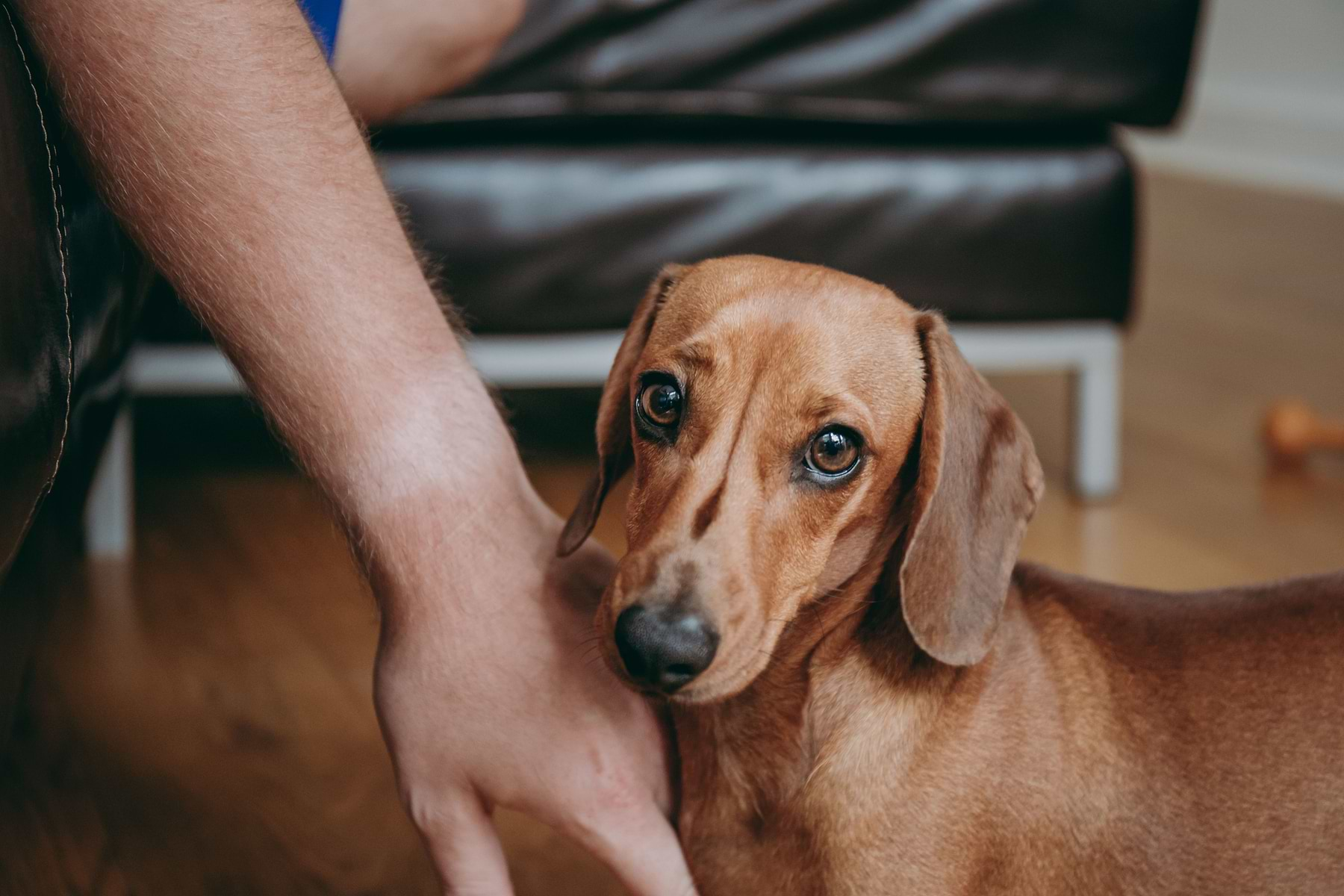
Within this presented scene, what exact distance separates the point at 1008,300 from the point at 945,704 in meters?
1.30

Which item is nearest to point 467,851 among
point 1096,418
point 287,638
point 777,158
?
point 287,638

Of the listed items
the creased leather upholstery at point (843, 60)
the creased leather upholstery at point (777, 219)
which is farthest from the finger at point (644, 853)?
the creased leather upholstery at point (843, 60)

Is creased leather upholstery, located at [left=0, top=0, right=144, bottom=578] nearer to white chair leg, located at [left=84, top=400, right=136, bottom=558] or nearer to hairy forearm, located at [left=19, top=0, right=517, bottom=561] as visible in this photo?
hairy forearm, located at [left=19, top=0, right=517, bottom=561]

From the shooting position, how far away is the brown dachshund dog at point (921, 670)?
1.00 meters

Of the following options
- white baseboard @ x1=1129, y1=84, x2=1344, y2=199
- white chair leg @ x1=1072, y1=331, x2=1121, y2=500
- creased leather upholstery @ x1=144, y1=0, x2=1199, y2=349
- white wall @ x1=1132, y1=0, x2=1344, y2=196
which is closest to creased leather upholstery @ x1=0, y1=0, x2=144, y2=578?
creased leather upholstery @ x1=144, y1=0, x2=1199, y2=349

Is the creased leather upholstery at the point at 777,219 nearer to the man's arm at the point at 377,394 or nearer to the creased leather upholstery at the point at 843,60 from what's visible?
the creased leather upholstery at the point at 843,60

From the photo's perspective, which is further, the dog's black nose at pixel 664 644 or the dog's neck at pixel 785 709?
the dog's neck at pixel 785 709

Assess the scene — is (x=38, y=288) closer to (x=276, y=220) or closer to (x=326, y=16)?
(x=276, y=220)

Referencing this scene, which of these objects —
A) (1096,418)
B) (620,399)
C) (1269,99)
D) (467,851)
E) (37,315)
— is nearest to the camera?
(37,315)

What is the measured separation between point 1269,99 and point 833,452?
4.58 metres

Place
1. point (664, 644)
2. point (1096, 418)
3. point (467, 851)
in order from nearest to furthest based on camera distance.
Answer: point (664, 644) < point (467, 851) < point (1096, 418)

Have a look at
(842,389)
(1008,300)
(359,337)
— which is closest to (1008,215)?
(1008,300)

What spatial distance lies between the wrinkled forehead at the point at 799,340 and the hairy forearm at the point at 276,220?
190mm

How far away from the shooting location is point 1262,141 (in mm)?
4945
